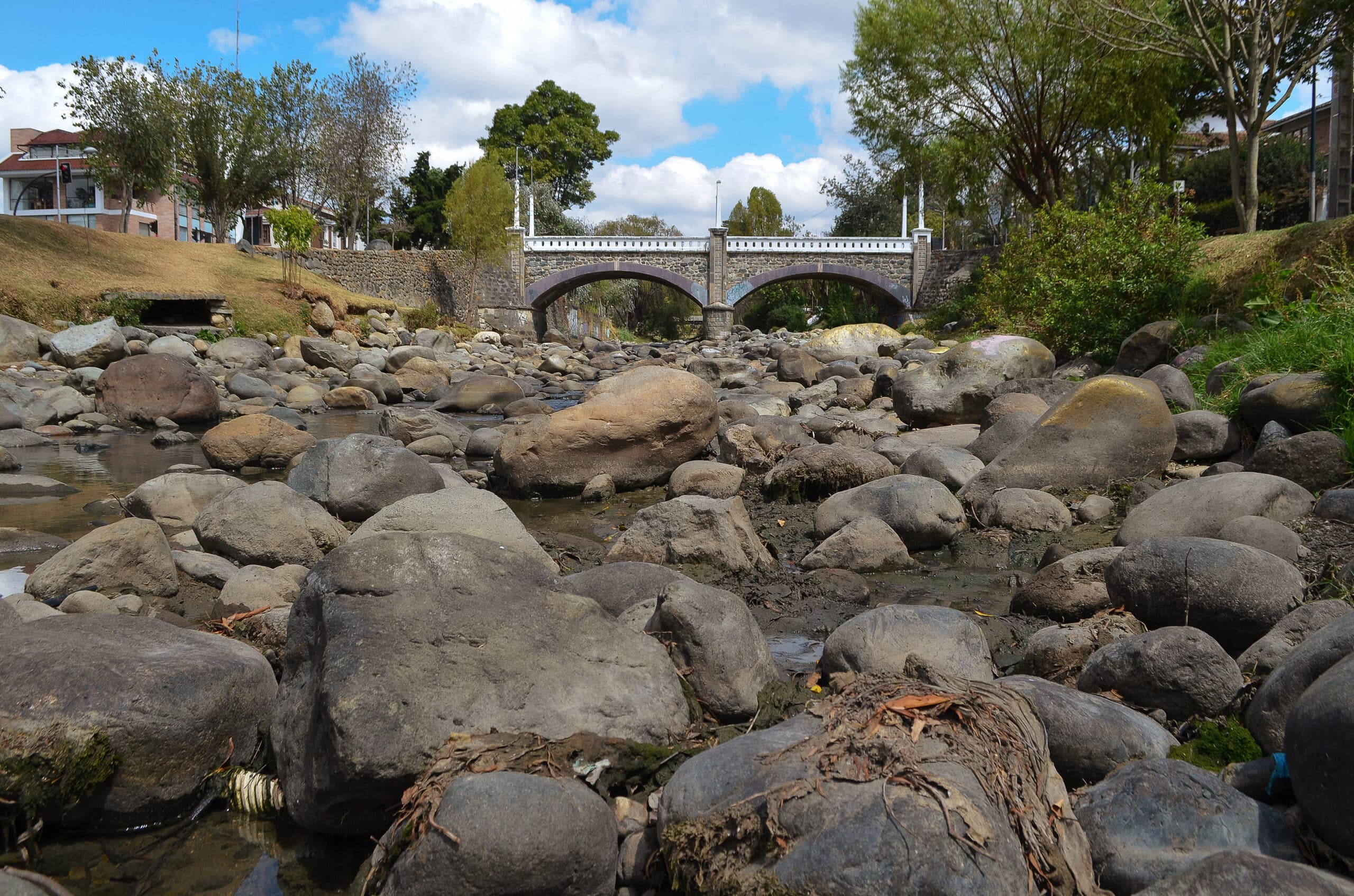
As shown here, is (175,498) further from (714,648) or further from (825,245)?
(825,245)

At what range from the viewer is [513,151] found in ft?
166

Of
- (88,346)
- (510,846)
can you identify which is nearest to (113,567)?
(510,846)

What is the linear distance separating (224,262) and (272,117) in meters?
12.8

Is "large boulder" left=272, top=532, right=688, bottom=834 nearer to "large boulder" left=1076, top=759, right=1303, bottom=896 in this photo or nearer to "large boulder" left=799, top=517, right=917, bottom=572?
"large boulder" left=1076, top=759, right=1303, bottom=896

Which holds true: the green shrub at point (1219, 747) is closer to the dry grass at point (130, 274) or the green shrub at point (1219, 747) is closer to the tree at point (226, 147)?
the dry grass at point (130, 274)

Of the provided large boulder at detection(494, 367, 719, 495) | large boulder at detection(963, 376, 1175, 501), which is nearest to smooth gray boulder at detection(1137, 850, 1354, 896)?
large boulder at detection(963, 376, 1175, 501)

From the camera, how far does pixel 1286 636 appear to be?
381cm

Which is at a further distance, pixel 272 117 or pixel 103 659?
pixel 272 117

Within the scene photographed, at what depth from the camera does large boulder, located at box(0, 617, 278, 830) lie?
3.18 metres

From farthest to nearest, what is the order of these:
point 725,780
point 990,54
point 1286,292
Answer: point 990,54 → point 1286,292 → point 725,780

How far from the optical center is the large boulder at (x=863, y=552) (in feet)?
20.7

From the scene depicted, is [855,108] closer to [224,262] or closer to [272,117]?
[224,262]

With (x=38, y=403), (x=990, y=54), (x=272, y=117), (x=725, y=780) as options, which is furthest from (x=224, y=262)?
(x=725, y=780)

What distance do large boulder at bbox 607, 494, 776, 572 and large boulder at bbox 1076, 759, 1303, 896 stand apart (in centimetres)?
349
